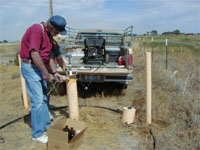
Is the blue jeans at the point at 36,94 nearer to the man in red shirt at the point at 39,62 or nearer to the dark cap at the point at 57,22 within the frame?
the man in red shirt at the point at 39,62

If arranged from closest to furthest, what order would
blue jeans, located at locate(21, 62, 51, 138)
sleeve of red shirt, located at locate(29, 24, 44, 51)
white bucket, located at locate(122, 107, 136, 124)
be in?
1. sleeve of red shirt, located at locate(29, 24, 44, 51)
2. blue jeans, located at locate(21, 62, 51, 138)
3. white bucket, located at locate(122, 107, 136, 124)

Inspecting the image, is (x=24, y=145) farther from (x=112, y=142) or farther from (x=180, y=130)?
(x=180, y=130)

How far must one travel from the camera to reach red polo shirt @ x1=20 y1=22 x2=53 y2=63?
2.59 meters

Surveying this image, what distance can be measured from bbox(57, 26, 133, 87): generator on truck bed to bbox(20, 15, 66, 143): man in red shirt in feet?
A: 2.61

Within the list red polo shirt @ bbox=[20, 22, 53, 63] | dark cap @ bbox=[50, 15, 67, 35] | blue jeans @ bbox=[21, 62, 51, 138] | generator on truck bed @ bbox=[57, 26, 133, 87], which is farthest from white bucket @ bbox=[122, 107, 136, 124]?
dark cap @ bbox=[50, 15, 67, 35]

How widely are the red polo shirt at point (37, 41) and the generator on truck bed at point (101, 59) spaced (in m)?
0.84

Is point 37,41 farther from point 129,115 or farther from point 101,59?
point 101,59

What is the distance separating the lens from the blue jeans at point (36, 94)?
287 cm

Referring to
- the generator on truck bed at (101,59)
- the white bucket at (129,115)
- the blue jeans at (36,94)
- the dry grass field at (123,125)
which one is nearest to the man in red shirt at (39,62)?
the blue jeans at (36,94)

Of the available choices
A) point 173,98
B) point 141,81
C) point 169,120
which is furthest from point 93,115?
point 141,81

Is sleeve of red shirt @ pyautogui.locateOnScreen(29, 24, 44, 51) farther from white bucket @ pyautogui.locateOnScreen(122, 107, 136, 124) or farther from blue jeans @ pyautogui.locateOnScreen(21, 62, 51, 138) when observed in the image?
white bucket @ pyautogui.locateOnScreen(122, 107, 136, 124)

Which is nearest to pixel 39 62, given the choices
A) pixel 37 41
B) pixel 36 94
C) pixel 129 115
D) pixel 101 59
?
pixel 37 41

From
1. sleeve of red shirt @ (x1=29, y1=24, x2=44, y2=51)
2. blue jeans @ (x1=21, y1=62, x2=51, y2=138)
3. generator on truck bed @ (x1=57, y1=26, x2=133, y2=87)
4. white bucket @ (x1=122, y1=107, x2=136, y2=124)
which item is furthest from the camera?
generator on truck bed @ (x1=57, y1=26, x2=133, y2=87)

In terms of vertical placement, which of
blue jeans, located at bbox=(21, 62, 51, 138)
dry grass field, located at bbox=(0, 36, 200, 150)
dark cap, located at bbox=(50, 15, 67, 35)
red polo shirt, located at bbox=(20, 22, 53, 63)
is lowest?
dry grass field, located at bbox=(0, 36, 200, 150)
